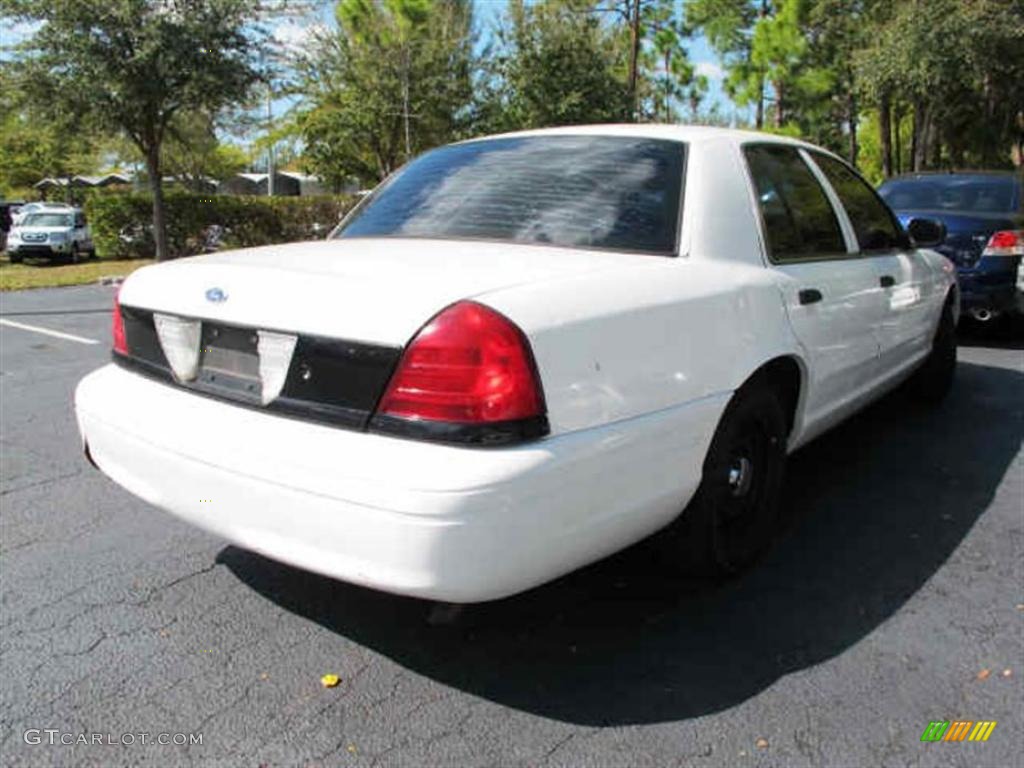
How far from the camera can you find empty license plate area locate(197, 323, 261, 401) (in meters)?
2.52

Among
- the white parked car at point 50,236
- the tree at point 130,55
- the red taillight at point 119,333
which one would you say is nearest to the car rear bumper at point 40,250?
the white parked car at point 50,236

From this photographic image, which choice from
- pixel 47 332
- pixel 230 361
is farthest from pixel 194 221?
pixel 230 361

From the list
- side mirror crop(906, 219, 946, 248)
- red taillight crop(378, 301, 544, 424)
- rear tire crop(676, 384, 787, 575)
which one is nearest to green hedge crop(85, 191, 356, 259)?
side mirror crop(906, 219, 946, 248)

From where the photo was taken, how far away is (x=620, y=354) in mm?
2467

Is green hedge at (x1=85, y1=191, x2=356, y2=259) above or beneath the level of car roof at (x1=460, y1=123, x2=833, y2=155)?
above

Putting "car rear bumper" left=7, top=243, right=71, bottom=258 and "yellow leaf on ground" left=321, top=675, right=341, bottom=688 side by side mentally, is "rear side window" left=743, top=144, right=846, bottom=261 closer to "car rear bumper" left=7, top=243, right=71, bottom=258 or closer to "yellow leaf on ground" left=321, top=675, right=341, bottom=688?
"yellow leaf on ground" left=321, top=675, right=341, bottom=688

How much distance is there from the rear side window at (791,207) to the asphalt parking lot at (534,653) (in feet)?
3.78

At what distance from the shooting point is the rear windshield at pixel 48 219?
71.4ft

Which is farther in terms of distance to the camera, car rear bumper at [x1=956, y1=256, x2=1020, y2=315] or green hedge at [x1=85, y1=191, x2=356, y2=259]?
green hedge at [x1=85, y1=191, x2=356, y2=259]

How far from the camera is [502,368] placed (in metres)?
2.22

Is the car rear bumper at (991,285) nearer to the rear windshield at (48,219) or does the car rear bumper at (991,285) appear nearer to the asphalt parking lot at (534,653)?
the asphalt parking lot at (534,653)

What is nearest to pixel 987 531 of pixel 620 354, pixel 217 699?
pixel 620 354

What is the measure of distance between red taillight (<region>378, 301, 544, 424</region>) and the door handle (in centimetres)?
150

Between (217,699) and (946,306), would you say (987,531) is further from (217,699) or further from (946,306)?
(217,699)
